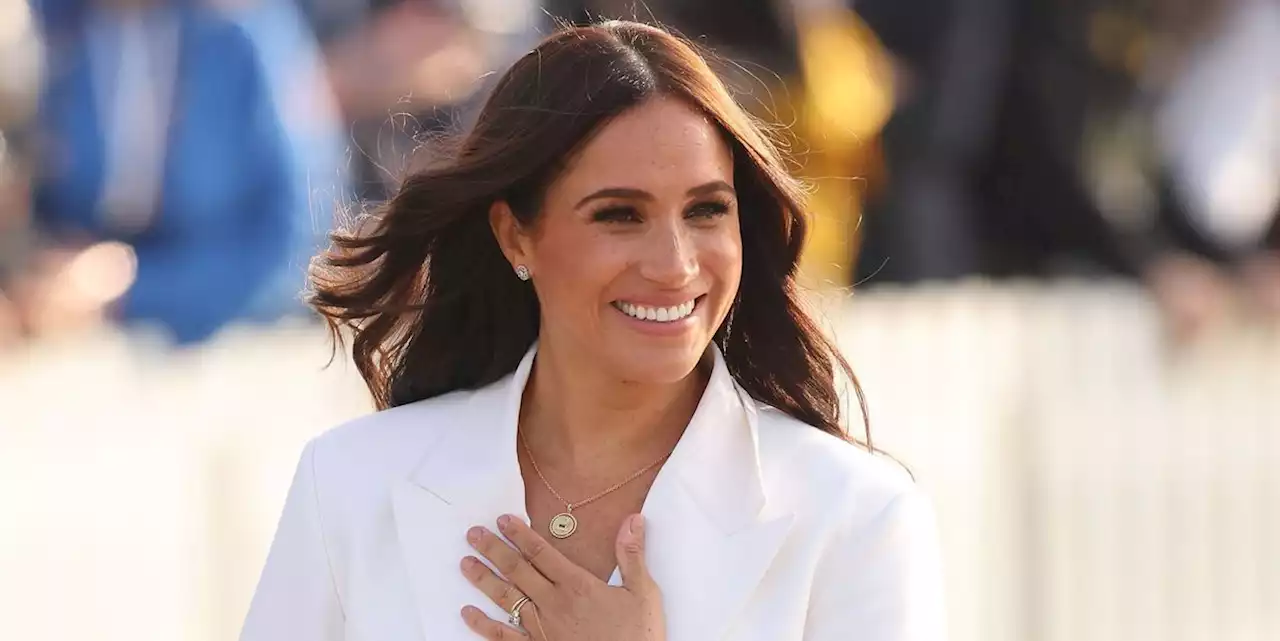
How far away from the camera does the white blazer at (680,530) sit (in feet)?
10.6

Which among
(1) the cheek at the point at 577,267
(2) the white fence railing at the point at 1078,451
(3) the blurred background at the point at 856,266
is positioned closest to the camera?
(1) the cheek at the point at 577,267

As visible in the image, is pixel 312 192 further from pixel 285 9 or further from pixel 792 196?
pixel 792 196

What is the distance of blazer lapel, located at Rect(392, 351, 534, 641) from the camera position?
132 inches

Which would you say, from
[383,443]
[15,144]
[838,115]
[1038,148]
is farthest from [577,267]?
[1038,148]

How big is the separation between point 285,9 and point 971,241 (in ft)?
7.33

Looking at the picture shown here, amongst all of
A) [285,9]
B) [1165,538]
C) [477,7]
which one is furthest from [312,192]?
[1165,538]

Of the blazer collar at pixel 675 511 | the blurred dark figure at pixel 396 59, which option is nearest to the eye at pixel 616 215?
the blazer collar at pixel 675 511

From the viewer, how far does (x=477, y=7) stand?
682 centimetres

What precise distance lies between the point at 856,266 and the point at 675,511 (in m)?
3.34

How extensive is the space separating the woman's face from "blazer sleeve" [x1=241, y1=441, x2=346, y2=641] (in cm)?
53

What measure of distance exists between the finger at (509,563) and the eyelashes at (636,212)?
0.51 m

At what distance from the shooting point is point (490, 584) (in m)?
3.34

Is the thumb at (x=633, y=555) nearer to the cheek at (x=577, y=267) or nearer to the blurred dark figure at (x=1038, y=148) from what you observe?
the cheek at (x=577, y=267)

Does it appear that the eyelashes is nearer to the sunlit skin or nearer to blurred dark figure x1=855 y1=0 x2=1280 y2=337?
the sunlit skin
